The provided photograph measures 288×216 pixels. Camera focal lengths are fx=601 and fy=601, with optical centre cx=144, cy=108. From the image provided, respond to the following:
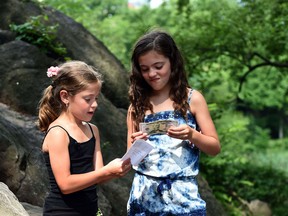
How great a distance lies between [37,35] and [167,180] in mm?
4141

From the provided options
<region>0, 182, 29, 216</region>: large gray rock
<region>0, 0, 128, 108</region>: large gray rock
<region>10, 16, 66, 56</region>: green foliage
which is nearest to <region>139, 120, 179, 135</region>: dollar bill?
<region>0, 182, 29, 216</region>: large gray rock

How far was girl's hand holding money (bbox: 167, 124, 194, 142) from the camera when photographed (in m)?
3.69

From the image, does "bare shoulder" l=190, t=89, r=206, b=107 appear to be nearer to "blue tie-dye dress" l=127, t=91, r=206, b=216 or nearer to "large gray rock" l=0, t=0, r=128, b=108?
"blue tie-dye dress" l=127, t=91, r=206, b=216

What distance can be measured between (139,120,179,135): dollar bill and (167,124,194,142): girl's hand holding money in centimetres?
4

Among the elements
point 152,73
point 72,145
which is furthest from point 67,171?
point 152,73

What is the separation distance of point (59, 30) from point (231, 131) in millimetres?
4651

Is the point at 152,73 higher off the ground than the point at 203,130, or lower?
higher

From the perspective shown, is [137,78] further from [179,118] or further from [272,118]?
[272,118]

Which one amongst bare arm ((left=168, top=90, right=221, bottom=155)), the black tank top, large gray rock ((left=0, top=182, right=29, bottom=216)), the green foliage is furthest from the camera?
the green foliage

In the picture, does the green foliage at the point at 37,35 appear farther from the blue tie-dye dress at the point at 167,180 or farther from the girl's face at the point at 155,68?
the blue tie-dye dress at the point at 167,180

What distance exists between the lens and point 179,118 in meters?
3.96

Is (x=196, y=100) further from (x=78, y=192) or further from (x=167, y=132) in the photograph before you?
(x=78, y=192)

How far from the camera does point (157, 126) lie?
3.76 metres

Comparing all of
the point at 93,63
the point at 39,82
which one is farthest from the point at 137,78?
the point at 93,63
